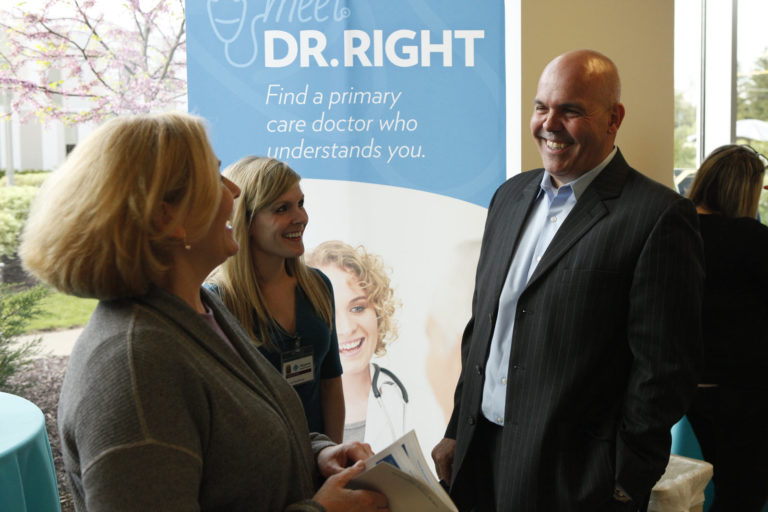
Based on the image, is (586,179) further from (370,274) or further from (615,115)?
(370,274)

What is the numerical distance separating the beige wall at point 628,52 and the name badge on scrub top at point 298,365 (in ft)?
6.01

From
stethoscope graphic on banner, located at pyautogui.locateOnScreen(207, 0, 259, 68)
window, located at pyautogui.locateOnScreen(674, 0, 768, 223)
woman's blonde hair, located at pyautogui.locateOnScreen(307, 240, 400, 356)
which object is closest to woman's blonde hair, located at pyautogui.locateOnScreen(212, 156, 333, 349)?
woman's blonde hair, located at pyautogui.locateOnScreen(307, 240, 400, 356)

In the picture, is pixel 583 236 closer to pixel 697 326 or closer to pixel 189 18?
pixel 697 326

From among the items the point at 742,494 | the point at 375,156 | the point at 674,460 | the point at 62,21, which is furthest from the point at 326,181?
the point at 742,494

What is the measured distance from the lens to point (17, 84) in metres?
3.39

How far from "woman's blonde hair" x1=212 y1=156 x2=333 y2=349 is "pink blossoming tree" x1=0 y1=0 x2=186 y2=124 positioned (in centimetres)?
170

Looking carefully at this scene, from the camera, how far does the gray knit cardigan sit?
0.96 m

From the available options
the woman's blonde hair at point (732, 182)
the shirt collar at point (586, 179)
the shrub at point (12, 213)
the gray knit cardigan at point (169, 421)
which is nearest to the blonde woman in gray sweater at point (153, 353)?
the gray knit cardigan at point (169, 421)

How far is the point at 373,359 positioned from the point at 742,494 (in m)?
1.71

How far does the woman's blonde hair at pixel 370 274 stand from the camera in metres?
3.42

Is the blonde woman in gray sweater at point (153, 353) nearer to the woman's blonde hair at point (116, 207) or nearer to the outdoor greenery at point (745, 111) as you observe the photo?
the woman's blonde hair at point (116, 207)

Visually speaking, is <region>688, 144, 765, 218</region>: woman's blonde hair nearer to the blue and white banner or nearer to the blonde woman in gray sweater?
the blue and white banner

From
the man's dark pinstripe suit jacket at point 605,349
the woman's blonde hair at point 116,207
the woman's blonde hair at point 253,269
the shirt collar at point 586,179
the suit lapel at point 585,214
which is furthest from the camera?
the woman's blonde hair at point 253,269

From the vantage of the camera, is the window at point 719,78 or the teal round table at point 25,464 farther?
the window at point 719,78
